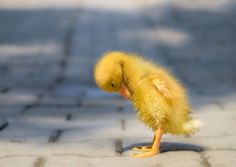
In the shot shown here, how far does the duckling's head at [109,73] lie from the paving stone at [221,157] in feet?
2.42

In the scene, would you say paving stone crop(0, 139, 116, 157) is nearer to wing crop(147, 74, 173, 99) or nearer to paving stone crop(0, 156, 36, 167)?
paving stone crop(0, 156, 36, 167)

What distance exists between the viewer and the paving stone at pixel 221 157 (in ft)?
13.0

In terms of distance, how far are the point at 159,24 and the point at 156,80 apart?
12877mm

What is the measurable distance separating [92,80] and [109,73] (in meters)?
5.58

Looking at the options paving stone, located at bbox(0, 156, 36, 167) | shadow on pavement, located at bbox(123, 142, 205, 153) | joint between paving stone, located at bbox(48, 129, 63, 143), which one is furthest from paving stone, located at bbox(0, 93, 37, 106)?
paving stone, located at bbox(0, 156, 36, 167)

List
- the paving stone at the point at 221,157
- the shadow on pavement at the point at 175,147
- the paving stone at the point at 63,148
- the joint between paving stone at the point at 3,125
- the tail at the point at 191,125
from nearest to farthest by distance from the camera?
the paving stone at the point at 221,157
the tail at the point at 191,125
the paving stone at the point at 63,148
the shadow on pavement at the point at 175,147
the joint between paving stone at the point at 3,125

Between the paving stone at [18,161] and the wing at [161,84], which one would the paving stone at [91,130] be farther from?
the wing at [161,84]

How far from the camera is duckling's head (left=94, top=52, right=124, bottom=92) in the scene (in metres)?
3.99

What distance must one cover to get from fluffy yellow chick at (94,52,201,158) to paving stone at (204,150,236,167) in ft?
0.70

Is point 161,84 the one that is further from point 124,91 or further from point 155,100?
point 124,91

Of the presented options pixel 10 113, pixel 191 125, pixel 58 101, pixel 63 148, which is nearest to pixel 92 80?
pixel 58 101

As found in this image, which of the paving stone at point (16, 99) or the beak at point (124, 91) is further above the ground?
the paving stone at point (16, 99)

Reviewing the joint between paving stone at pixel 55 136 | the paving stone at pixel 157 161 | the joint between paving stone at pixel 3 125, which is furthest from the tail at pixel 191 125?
the joint between paving stone at pixel 3 125

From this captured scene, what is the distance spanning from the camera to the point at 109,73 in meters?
4.00
